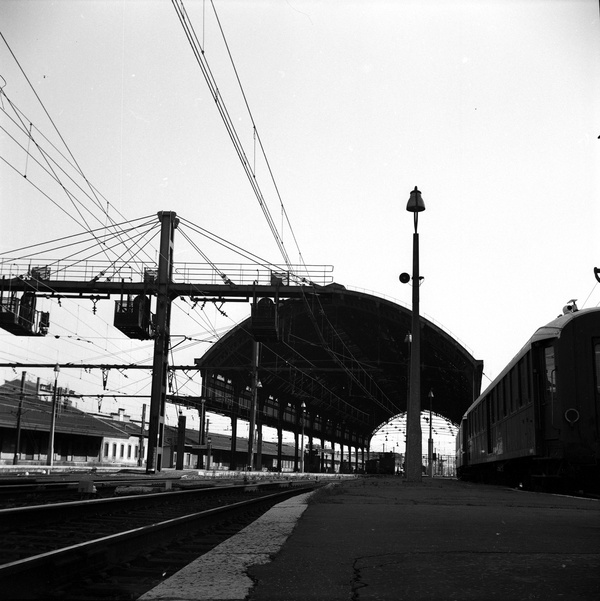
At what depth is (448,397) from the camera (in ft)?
217

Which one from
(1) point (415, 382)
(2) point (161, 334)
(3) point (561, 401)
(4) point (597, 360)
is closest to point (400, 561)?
(3) point (561, 401)

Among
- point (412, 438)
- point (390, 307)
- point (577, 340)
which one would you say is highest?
point (390, 307)

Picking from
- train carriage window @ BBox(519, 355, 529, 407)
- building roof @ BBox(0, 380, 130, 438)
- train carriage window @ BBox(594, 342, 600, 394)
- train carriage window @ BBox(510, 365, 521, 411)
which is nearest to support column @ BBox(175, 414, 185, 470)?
building roof @ BBox(0, 380, 130, 438)

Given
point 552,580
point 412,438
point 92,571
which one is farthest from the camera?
point 412,438

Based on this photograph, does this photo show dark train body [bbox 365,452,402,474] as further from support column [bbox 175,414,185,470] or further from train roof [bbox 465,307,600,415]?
train roof [bbox 465,307,600,415]

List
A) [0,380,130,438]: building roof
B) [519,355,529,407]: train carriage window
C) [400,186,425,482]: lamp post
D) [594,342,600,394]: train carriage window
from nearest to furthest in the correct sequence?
[594,342,600,394]: train carriage window < [519,355,529,407]: train carriage window < [400,186,425,482]: lamp post < [0,380,130,438]: building roof

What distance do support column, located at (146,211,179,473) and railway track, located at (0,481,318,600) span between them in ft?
60.3

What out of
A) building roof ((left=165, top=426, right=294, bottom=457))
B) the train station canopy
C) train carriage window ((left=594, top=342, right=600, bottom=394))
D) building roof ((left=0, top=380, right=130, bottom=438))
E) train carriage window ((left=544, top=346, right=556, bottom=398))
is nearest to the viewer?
train carriage window ((left=594, top=342, right=600, bottom=394))

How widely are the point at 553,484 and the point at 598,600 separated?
12.8 meters

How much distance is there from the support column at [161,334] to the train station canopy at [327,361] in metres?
3.67

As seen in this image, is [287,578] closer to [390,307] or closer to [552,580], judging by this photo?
[552,580]

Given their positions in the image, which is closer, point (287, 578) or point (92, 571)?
point (287, 578)

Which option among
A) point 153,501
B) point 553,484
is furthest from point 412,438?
point 153,501

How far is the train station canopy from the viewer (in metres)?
40.8
